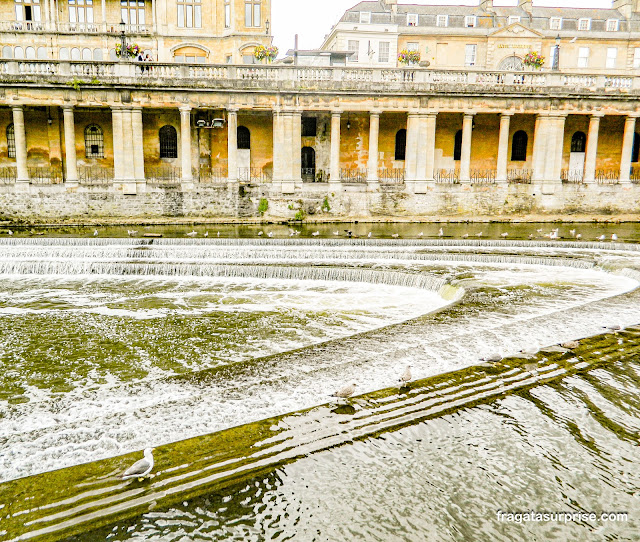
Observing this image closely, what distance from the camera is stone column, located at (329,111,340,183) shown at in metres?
28.2

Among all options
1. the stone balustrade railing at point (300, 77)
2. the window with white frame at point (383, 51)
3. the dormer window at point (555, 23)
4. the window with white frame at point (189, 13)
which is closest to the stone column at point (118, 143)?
the stone balustrade railing at point (300, 77)

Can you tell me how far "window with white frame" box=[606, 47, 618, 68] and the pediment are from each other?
627cm

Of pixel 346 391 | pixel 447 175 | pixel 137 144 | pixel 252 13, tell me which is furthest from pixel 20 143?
pixel 346 391

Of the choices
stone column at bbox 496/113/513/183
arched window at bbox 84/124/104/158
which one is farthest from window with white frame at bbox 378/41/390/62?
arched window at bbox 84/124/104/158

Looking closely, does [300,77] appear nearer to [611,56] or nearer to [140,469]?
[140,469]

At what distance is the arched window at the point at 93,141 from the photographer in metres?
30.3

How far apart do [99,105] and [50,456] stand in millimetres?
24392

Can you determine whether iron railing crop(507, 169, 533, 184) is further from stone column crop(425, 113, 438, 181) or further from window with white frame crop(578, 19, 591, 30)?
window with white frame crop(578, 19, 591, 30)

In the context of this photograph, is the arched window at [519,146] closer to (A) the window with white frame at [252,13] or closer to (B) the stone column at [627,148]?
(B) the stone column at [627,148]

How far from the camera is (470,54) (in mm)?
43531

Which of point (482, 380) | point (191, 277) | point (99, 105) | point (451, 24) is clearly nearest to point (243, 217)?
Result: point (99, 105)

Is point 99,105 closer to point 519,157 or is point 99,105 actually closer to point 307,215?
point 307,215

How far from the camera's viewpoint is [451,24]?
4459 cm

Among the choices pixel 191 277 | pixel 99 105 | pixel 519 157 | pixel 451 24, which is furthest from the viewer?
pixel 451 24
